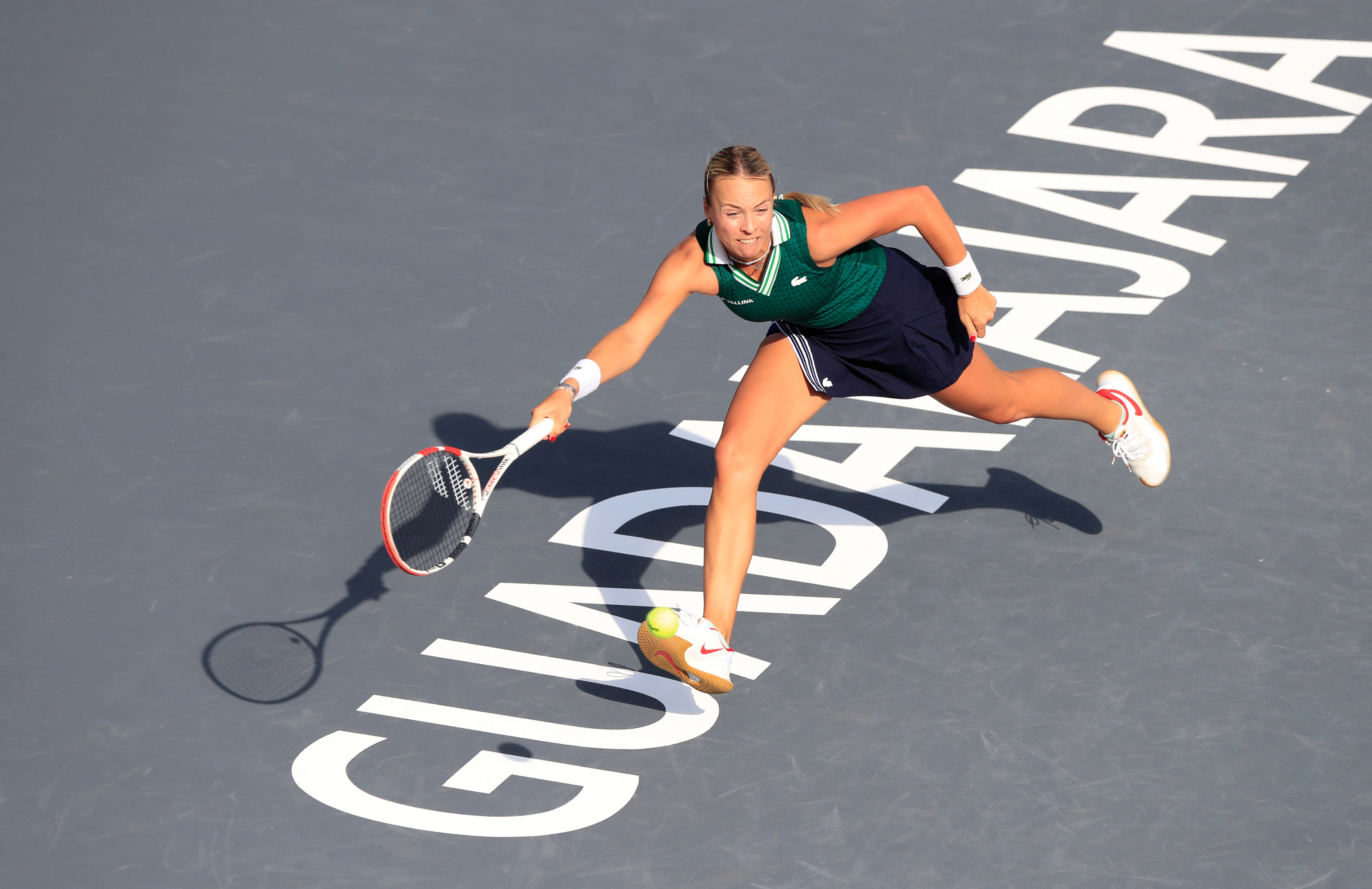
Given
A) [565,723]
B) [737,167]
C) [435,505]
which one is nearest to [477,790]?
[565,723]

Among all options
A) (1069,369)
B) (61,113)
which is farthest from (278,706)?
(61,113)

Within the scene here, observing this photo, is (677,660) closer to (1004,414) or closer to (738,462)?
(738,462)

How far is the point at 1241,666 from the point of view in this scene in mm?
5980

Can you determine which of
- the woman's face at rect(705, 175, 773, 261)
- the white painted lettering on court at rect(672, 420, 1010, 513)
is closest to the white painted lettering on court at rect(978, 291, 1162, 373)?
the white painted lettering on court at rect(672, 420, 1010, 513)

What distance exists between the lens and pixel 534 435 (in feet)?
16.4

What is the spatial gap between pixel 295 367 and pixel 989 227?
3.87m

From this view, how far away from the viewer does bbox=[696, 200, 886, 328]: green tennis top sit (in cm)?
538

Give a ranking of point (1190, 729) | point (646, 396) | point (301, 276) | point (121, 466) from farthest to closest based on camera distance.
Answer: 1. point (301, 276)
2. point (646, 396)
3. point (121, 466)
4. point (1190, 729)

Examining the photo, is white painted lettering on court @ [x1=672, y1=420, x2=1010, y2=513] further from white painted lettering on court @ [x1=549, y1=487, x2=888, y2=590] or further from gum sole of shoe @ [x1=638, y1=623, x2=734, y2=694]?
gum sole of shoe @ [x1=638, y1=623, x2=734, y2=694]

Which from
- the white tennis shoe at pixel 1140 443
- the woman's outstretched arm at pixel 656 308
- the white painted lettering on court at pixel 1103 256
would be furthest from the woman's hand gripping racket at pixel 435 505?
the white painted lettering on court at pixel 1103 256

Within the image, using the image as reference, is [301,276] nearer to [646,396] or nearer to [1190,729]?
[646,396]

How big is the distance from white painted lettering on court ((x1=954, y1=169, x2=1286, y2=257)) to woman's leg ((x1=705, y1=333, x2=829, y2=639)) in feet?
11.9

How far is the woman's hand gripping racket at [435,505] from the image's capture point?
16.5 feet

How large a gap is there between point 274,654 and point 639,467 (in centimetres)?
190
